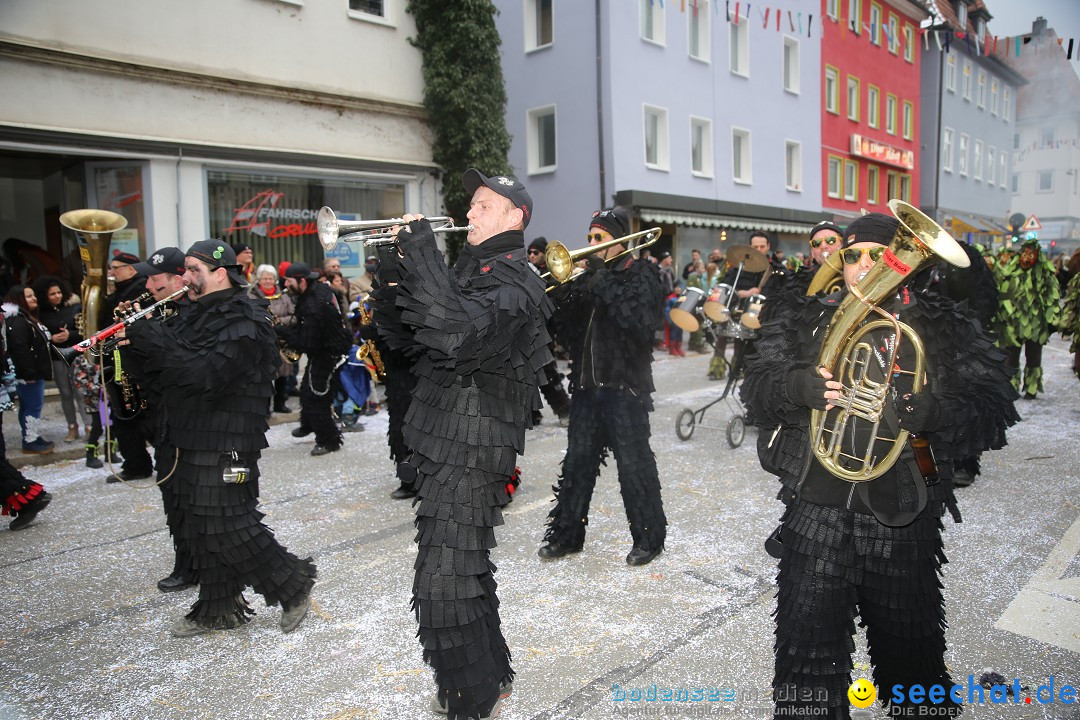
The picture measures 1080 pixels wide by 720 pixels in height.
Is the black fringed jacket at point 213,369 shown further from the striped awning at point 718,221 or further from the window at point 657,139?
the window at point 657,139

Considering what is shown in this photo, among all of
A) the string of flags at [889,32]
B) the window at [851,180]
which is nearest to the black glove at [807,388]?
the string of flags at [889,32]

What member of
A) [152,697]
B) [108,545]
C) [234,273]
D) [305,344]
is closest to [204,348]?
[234,273]

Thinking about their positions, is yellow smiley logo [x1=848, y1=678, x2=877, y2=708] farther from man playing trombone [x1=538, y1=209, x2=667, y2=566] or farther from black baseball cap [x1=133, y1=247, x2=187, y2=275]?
black baseball cap [x1=133, y1=247, x2=187, y2=275]

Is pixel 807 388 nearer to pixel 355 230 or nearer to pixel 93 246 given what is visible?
pixel 355 230

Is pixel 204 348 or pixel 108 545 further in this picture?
pixel 108 545

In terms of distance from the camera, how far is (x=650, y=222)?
18969 mm

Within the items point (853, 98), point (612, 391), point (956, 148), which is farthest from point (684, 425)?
point (956, 148)

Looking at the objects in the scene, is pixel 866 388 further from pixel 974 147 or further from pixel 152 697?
pixel 974 147

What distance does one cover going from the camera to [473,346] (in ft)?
8.80

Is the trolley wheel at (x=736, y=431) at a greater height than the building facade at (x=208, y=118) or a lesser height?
lesser

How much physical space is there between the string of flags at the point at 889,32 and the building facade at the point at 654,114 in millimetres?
108

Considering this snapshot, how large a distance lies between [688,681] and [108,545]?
406cm

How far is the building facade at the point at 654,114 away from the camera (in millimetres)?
18219

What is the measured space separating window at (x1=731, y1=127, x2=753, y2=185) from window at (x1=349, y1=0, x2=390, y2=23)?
1183cm
